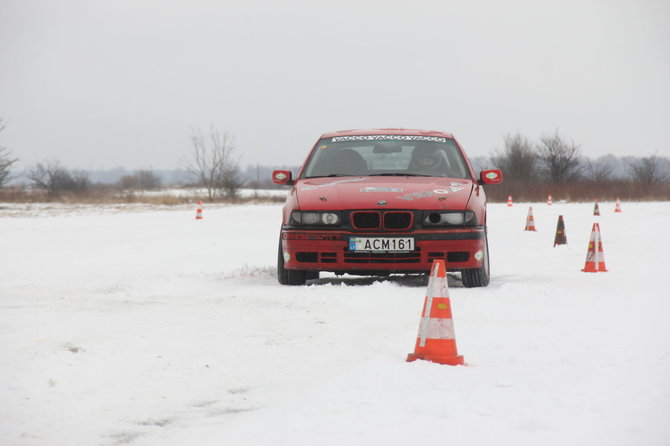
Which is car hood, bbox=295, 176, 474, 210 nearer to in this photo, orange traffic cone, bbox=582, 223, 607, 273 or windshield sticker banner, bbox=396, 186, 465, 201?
windshield sticker banner, bbox=396, 186, 465, 201

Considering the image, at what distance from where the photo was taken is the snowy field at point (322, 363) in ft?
11.9

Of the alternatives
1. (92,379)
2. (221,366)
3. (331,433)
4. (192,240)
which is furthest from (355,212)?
(192,240)

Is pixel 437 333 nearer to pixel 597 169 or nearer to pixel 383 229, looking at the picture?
pixel 383 229

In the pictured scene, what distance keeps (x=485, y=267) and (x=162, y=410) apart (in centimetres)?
506

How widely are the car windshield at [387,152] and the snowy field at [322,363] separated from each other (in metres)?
1.24

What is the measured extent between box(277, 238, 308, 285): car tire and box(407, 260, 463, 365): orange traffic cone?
3550mm

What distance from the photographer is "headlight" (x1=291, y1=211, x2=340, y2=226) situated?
7.92m

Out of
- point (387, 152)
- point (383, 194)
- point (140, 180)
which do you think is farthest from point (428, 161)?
point (140, 180)

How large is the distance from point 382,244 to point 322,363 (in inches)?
117

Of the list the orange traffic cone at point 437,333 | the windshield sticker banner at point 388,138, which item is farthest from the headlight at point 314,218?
the orange traffic cone at point 437,333

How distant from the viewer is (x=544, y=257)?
12898 millimetres

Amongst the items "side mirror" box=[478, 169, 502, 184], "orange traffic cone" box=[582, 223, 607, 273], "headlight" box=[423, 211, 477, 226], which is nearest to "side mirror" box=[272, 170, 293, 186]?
"headlight" box=[423, 211, 477, 226]

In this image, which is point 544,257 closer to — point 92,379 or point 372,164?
point 372,164

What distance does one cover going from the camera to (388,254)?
25.8ft
